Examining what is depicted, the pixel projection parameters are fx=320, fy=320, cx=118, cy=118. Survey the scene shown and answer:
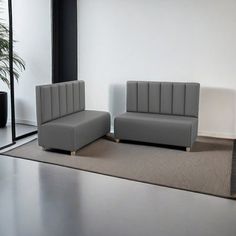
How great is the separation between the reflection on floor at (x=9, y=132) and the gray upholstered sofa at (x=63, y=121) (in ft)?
2.40

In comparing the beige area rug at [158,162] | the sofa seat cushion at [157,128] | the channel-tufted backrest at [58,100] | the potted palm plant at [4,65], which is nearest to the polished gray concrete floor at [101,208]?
the beige area rug at [158,162]

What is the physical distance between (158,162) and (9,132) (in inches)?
105

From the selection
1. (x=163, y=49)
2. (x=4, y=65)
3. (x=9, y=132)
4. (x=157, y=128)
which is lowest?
(x=9, y=132)

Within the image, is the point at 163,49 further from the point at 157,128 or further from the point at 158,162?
the point at 158,162

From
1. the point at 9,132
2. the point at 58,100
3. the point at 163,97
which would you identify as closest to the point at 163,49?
the point at 163,97

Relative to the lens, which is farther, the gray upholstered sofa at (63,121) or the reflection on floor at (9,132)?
the reflection on floor at (9,132)

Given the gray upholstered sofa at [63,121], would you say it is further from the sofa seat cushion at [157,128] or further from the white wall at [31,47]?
the white wall at [31,47]

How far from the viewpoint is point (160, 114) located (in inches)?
198

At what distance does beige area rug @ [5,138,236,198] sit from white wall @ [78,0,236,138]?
84cm

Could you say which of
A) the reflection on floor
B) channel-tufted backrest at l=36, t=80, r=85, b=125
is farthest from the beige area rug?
channel-tufted backrest at l=36, t=80, r=85, b=125

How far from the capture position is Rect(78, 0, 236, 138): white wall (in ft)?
16.3

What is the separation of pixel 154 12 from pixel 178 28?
477 mm

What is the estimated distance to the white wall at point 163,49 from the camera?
497 cm

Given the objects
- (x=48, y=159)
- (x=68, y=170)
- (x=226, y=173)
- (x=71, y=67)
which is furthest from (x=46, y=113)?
(x=226, y=173)
